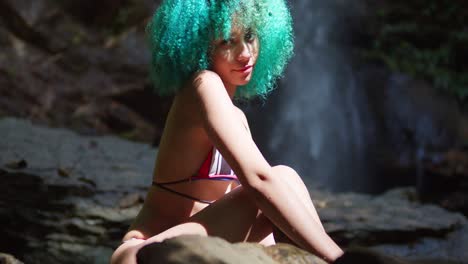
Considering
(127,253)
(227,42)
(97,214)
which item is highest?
(227,42)

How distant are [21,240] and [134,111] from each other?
14.8ft

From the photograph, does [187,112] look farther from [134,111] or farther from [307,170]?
[307,170]

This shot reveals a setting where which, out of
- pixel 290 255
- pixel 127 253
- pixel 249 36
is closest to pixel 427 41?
pixel 249 36

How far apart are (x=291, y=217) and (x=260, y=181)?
139mm

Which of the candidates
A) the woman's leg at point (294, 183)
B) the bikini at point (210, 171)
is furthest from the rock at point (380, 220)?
the bikini at point (210, 171)

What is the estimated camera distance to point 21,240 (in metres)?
2.68

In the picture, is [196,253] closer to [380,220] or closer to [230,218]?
[230,218]

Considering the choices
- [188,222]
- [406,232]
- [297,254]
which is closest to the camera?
[297,254]

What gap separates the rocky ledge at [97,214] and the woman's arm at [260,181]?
0.84 metres

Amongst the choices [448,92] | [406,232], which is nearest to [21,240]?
[406,232]

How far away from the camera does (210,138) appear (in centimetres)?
179

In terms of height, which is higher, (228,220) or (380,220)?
(228,220)

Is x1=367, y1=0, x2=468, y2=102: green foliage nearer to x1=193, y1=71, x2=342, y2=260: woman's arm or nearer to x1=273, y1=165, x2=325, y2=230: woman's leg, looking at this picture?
x1=273, y1=165, x2=325, y2=230: woman's leg

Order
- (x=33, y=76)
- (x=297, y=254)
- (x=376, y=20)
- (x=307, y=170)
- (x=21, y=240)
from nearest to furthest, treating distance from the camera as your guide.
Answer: (x=297, y=254) → (x=21, y=240) → (x=33, y=76) → (x=307, y=170) → (x=376, y=20)
